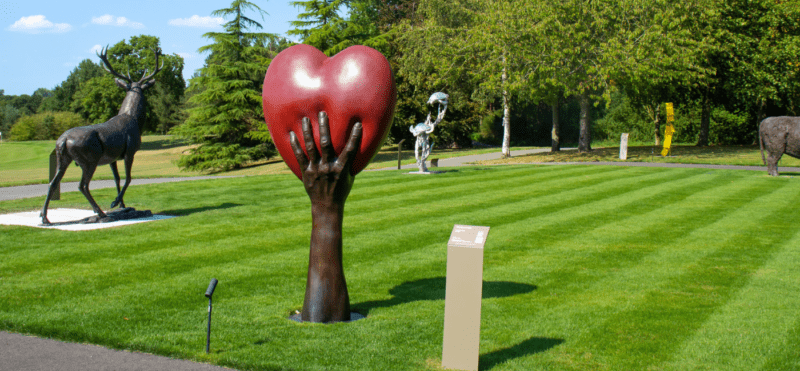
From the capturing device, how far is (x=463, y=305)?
16.4 feet

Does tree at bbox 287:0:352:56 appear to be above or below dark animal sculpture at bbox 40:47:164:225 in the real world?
above

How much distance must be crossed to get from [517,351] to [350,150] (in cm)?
248

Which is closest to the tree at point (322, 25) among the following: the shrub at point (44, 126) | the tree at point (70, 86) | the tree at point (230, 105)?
the tree at point (230, 105)

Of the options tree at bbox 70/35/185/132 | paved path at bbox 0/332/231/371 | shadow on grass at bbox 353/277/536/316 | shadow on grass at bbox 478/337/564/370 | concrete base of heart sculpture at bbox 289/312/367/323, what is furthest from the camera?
tree at bbox 70/35/185/132

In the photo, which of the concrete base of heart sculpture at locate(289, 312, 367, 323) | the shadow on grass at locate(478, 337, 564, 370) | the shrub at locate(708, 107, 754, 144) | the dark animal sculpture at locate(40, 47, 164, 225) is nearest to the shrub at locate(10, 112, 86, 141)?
the shrub at locate(708, 107, 754, 144)

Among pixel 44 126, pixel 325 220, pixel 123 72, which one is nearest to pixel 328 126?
pixel 325 220

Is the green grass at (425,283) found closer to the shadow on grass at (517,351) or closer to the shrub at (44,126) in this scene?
the shadow on grass at (517,351)

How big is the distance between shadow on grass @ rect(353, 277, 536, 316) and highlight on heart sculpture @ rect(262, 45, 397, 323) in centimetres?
66

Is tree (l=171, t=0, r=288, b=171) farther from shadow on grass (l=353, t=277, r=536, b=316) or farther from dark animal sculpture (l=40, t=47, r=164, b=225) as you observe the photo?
shadow on grass (l=353, t=277, r=536, b=316)

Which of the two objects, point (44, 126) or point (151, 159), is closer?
point (151, 159)

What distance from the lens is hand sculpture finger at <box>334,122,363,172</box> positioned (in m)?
5.98

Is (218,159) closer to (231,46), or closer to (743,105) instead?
(231,46)

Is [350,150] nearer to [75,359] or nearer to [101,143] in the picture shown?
[75,359]

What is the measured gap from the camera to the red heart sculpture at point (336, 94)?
5961 millimetres
